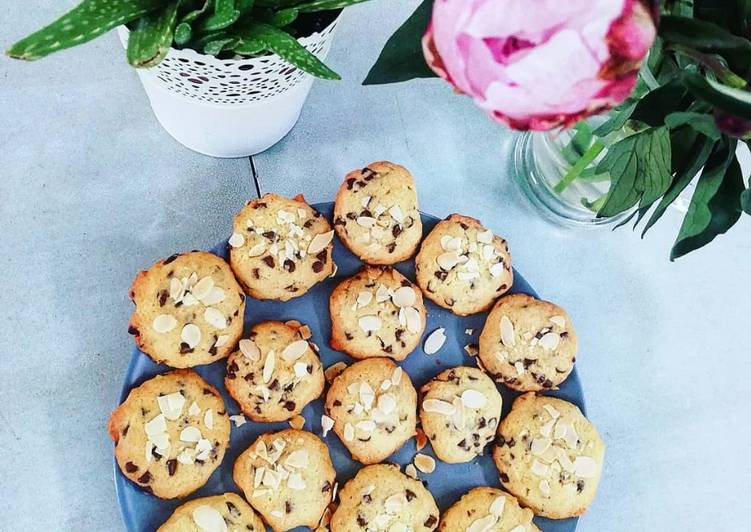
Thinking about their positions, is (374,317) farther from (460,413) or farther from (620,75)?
(620,75)

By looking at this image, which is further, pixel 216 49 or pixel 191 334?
pixel 191 334

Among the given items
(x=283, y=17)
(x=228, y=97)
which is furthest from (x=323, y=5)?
(x=228, y=97)

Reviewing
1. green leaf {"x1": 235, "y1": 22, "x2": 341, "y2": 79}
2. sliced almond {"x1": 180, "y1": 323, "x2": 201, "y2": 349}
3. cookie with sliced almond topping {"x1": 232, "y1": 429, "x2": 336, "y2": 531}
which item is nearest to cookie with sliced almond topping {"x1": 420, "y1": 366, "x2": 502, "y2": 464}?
cookie with sliced almond topping {"x1": 232, "y1": 429, "x2": 336, "y2": 531}

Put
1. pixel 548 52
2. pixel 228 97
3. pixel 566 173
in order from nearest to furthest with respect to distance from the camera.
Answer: pixel 548 52 < pixel 228 97 < pixel 566 173

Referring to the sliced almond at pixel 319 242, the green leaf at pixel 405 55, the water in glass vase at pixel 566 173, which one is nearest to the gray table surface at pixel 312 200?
the water in glass vase at pixel 566 173

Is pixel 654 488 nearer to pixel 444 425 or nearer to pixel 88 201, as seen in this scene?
pixel 444 425

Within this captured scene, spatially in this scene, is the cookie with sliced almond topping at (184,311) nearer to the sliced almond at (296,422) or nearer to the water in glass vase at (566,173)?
the sliced almond at (296,422)
